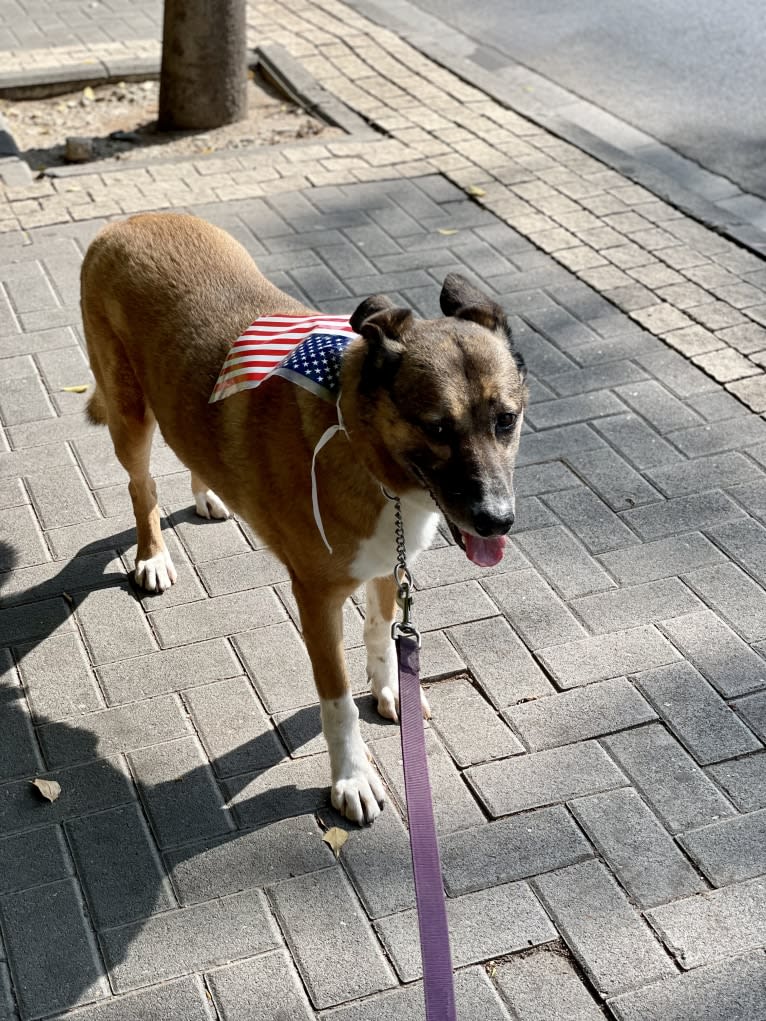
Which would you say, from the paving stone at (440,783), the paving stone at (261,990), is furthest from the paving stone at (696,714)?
the paving stone at (261,990)

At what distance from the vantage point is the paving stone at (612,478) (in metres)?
4.79

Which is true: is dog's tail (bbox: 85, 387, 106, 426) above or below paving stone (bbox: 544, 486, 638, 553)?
above

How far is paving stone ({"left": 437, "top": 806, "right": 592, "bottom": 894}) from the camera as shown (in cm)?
321

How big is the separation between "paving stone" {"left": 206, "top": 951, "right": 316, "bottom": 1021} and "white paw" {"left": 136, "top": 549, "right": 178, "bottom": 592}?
5.54 feet

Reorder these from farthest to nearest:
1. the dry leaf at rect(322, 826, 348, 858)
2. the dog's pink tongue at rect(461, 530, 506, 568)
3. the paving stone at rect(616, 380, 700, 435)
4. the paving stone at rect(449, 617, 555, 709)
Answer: the paving stone at rect(616, 380, 700, 435), the paving stone at rect(449, 617, 555, 709), the dry leaf at rect(322, 826, 348, 858), the dog's pink tongue at rect(461, 530, 506, 568)

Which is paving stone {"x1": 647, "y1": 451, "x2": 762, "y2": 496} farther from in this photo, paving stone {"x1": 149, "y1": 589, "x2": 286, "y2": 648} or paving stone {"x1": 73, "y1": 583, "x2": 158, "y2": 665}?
paving stone {"x1": 73, "y1": 583, "x2": 158, "y2": 665}

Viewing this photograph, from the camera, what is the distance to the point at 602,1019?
285 centimetres

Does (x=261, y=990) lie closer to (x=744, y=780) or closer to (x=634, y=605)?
(x=744, y=780)

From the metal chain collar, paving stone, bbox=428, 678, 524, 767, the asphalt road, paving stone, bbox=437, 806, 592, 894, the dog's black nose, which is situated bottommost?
paving stone, bbox=428, 678, 524, 767

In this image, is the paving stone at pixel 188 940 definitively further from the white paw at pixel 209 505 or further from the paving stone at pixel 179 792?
the white paw at pixel 209 505

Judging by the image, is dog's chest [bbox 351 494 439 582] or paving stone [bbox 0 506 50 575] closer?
dog's chest [bbox 351 494 439 582]

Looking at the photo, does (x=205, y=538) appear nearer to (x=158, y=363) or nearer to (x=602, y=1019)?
(x=158, y=363)

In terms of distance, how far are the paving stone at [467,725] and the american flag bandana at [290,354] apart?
126 cm

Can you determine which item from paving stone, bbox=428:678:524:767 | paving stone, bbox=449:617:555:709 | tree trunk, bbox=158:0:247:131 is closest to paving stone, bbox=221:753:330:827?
paving stone, bbox=428:678:524:767
